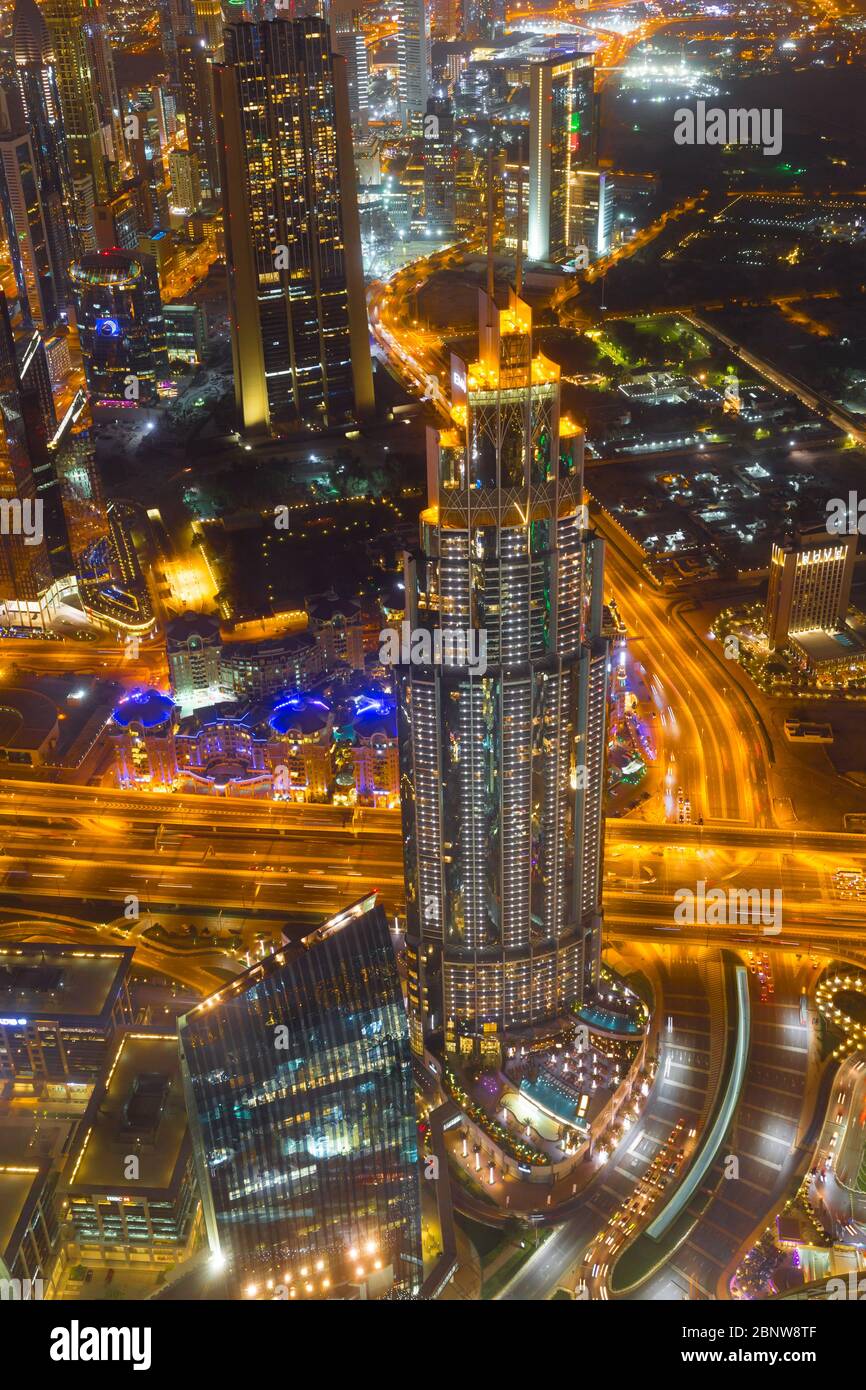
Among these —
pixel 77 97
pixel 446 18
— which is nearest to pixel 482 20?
pixel 446 18

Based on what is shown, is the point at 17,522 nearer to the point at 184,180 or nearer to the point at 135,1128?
the point at 135,1128

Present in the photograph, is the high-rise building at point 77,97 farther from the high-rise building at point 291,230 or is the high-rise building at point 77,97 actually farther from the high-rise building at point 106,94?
the high-rise building at point 291,230

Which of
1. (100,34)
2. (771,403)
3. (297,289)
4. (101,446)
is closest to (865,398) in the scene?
(771,403)

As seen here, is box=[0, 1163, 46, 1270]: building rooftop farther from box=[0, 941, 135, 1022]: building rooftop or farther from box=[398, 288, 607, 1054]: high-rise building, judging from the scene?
box=[398, 288, 607, 1054]: high-rise building

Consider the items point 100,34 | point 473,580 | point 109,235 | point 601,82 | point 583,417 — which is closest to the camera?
point 473,580

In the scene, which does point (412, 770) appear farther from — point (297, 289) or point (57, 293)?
point (57, 293)

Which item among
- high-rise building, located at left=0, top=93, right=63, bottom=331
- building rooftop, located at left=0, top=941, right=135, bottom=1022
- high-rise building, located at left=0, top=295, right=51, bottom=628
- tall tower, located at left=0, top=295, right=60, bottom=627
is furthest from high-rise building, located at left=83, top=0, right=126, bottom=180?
building rooftop, located at left=0, top=941, right=135, bottom=1022

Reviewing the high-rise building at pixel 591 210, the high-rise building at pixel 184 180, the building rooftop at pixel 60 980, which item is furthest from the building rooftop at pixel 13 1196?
the high-rise building at pixel 184 180
